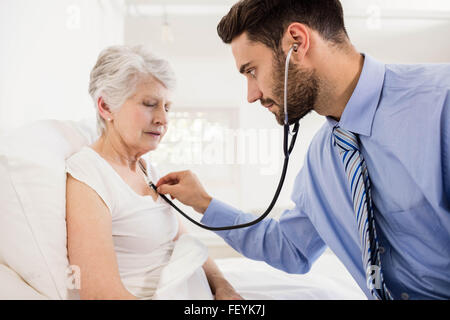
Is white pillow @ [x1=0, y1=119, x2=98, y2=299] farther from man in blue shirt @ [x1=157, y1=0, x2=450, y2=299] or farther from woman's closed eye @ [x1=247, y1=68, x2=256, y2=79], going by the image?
woman's closed eye @ [x1=247, y1=68, x2=256, y2=79]

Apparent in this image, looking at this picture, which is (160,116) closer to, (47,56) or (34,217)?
(34,217)

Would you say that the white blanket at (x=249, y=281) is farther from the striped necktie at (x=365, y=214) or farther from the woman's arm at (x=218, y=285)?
the striped necktie at (x=365, y=214)

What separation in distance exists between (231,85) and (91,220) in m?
1.48

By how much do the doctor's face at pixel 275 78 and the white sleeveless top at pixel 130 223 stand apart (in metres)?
0.43

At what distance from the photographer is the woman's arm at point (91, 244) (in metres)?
0.63

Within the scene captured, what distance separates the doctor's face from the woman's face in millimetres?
255

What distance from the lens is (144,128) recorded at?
896 mm

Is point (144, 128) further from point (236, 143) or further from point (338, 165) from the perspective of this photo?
point (236, 143)

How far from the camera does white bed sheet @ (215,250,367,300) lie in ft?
3.32

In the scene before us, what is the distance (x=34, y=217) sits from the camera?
2.25 ft

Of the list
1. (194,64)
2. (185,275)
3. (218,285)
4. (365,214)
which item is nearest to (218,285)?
(218,285)

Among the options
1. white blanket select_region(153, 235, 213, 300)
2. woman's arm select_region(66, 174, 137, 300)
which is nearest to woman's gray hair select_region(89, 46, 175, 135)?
woman's arm select_region(66, 174, 137, 300)
